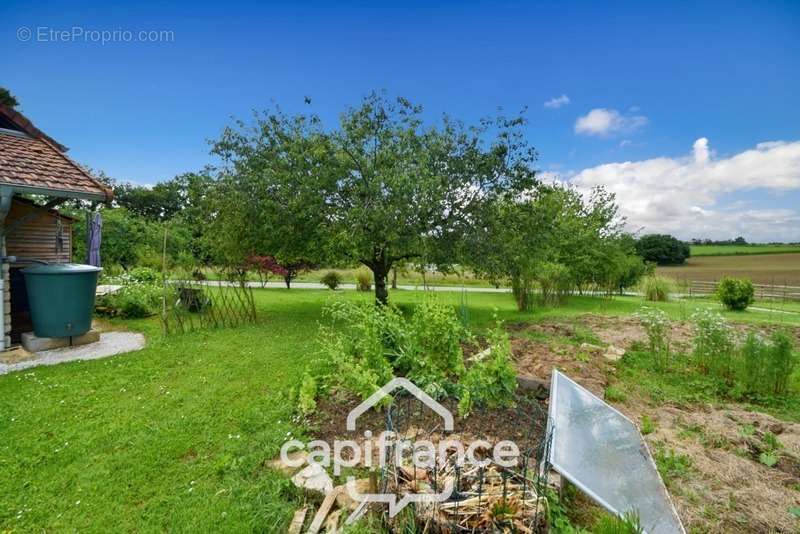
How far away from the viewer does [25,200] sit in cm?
634

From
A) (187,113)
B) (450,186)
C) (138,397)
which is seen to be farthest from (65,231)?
(450,186)

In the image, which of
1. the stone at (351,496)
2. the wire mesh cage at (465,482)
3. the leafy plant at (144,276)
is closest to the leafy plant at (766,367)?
the wire mesh cage at (465,482)

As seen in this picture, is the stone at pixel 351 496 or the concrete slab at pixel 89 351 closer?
the stone at pixel 351 496

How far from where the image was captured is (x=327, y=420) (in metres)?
3.25

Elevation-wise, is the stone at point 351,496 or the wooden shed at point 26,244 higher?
the wooden shed at point 26,244

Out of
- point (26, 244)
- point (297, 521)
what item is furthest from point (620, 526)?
point (26, 244)

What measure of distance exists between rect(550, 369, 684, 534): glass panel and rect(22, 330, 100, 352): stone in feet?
23.8

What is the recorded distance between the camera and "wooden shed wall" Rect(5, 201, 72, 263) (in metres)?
6.12

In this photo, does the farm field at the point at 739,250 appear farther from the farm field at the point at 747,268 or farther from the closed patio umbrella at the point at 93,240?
the closed patio umbrella at the point at 93,240

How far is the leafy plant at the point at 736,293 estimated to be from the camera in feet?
41.7

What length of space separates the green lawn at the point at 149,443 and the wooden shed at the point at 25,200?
6.60 ft

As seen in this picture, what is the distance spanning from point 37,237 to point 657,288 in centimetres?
1944

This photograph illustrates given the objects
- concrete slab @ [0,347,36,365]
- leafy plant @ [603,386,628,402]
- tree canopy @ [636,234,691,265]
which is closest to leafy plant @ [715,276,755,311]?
leafy plant @ [603,386,628,402]

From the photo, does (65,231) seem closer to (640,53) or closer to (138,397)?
(138,397)
